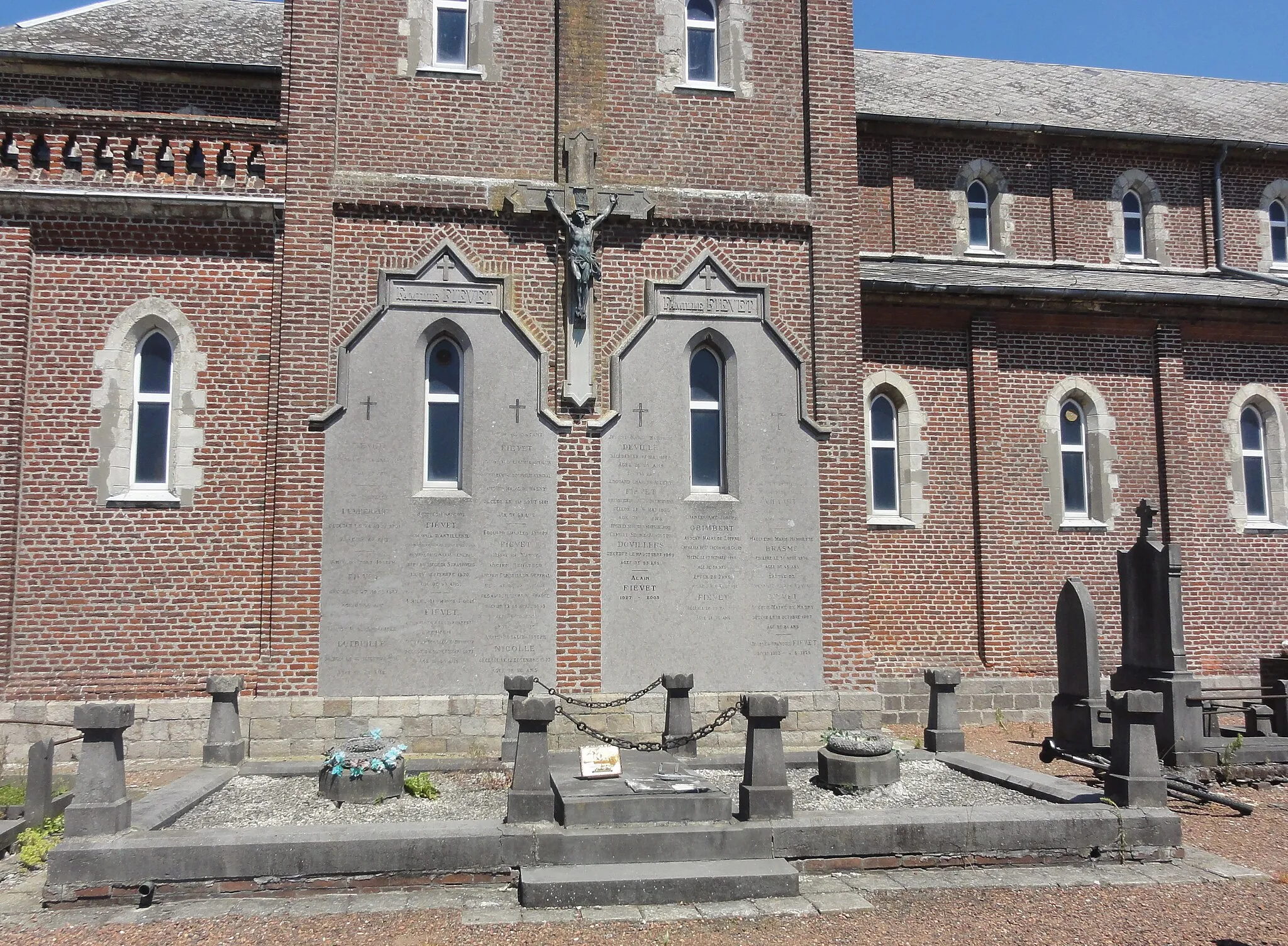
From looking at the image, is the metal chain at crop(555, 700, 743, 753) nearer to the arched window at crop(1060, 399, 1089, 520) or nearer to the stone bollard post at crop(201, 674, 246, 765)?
the stone bollard post at crop(201, 674, 246, 765)

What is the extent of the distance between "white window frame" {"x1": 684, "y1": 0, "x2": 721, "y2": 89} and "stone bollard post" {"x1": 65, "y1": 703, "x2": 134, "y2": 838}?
10.4 m

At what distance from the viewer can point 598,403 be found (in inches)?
501

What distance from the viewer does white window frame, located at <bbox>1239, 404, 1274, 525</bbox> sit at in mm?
16516

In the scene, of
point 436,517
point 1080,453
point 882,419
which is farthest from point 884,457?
point 436,517

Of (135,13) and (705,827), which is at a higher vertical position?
(135,13)

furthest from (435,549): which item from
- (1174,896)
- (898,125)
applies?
(898,125)

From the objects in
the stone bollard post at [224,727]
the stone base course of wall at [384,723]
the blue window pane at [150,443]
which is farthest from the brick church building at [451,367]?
the stone bollard post at [224,727]

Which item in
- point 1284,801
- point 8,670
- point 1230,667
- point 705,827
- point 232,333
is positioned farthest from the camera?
point 1230,667

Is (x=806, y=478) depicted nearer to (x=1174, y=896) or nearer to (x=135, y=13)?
(x=1174, y=896)

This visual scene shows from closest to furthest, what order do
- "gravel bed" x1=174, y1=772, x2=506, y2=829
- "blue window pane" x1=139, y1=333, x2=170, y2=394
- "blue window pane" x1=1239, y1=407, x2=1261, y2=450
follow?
"gravel bed" x1=174, y1=772, x2=506, y2=829 < "blue window pane" x1=139, y1=333, x2=170, y2=394 < "blue window pane" x1=1239, y1=407, x2=1261, y2=450

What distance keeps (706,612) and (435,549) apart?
3486 mm

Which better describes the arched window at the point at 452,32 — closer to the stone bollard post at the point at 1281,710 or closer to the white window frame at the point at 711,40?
the white window frame at the point at 711,40

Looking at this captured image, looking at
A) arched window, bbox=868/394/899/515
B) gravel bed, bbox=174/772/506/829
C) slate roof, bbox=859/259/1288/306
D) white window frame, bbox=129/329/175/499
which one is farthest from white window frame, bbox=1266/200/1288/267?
white window frame, bbox=129/329/175/499

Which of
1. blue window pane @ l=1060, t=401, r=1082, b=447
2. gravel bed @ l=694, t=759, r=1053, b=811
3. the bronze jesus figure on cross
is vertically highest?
the bronze jesus figure on cross
